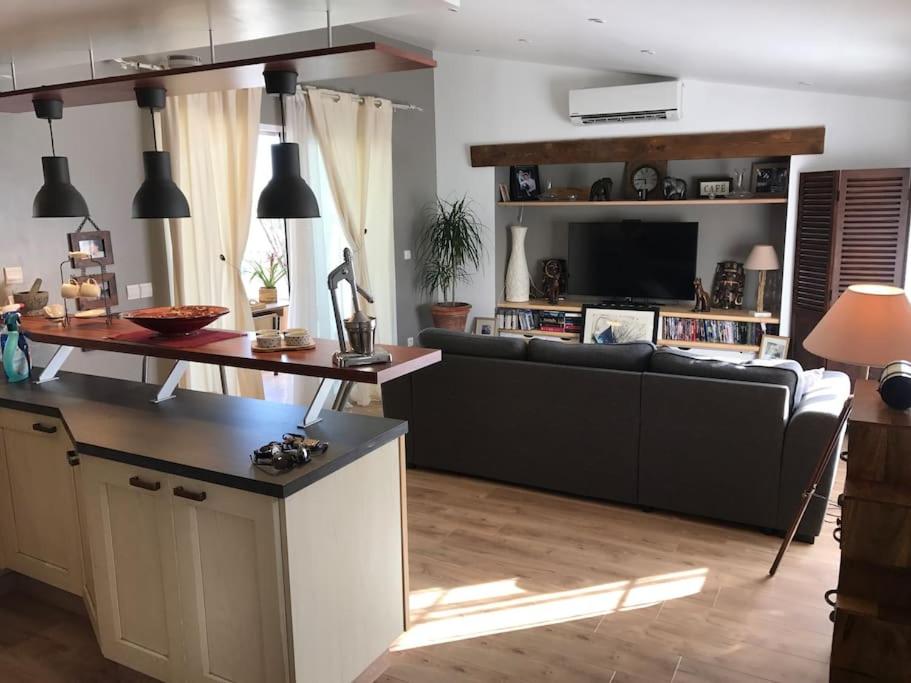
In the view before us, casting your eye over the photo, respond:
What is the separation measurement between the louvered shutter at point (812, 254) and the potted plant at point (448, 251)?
2.95 meters

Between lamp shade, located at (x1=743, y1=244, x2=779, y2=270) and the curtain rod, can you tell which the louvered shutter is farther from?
the curtain rod

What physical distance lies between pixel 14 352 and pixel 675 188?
5532mm

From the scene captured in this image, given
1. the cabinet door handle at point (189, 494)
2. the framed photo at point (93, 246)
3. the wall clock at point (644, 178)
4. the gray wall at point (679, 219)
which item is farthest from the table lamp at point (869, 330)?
the wall clock at point (644, 178)

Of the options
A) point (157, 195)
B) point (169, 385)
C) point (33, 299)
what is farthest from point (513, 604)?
point (33, 299)

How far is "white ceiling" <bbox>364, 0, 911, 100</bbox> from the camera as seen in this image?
3.38 metres

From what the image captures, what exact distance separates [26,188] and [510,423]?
2.85 m

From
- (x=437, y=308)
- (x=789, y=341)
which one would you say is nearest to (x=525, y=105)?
(x=437, y=308)

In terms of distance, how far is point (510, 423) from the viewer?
A: 4.27 metres

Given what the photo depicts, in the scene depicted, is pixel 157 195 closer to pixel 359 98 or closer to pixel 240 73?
pixel 240 73

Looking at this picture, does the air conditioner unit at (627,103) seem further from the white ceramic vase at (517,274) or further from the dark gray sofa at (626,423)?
the dark gray sofa at (626,423)

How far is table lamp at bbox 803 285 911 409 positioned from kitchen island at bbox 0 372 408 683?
1688mm

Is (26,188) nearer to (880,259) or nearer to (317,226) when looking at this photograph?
(317,226)

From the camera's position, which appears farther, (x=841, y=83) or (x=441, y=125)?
(x=441, y=125)

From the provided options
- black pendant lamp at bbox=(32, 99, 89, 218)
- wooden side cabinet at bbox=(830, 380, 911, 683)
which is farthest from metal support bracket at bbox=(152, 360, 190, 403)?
wooden side cabinet at bbox=(830, 380, 911, 683)
